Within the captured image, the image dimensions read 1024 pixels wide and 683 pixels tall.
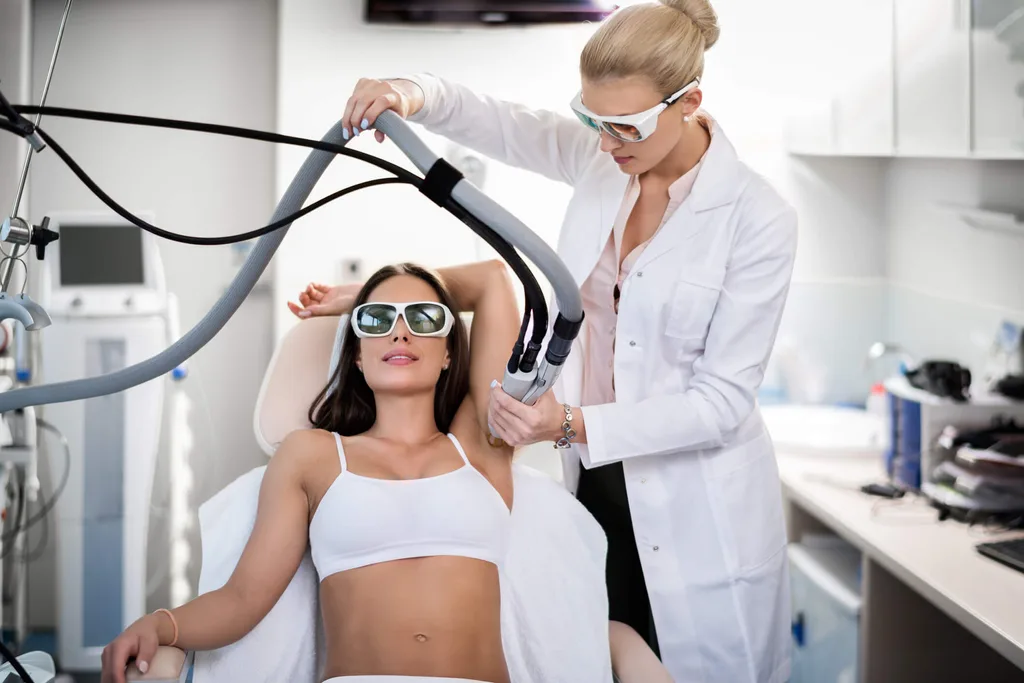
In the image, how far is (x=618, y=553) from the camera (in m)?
1.74

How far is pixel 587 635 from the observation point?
60.0 inches

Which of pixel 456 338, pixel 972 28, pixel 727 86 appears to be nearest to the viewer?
pixel 456 338

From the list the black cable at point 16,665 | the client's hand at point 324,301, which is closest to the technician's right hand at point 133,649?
the black cable at point 16,665

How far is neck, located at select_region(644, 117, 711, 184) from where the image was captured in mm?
1559

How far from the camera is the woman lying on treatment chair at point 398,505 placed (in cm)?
143

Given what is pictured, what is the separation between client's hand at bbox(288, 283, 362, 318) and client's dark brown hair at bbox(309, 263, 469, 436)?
0.16ft

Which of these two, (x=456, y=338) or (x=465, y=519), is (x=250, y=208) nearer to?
(x=456, y=338)

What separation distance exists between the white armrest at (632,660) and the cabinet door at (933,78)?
1.37m

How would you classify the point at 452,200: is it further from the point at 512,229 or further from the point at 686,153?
the point at 686,153

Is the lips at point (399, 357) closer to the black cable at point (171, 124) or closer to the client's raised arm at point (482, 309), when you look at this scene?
the client's raised arm at point (482, 309)

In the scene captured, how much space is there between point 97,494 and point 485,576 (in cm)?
131

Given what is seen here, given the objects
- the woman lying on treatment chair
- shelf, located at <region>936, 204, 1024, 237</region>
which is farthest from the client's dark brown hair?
shelf, located at <region>936, 204, 1024, 237</region>

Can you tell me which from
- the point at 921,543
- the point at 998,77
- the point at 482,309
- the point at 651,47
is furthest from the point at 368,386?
the point at 998,77

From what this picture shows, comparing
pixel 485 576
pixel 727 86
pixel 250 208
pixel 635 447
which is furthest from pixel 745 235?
pixel 250 208
